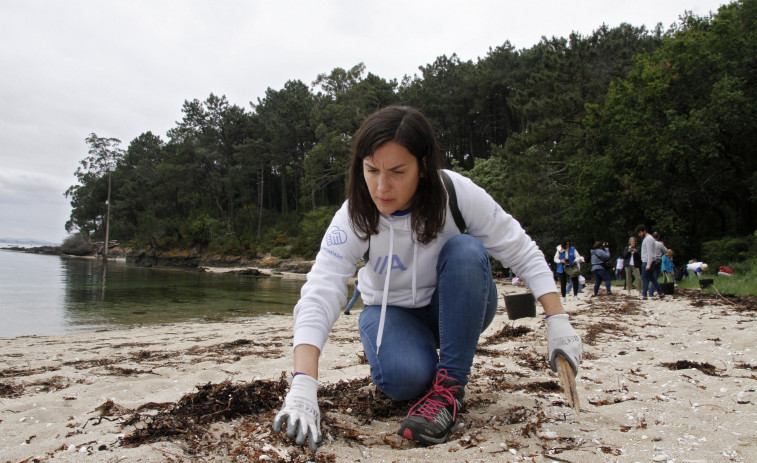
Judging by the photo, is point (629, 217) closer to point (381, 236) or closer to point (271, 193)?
point (381, 236)

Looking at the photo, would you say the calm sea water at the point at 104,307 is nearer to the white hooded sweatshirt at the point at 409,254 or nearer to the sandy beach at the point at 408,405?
the sandy beach at the point at 408,405

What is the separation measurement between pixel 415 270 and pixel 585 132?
22.4 m

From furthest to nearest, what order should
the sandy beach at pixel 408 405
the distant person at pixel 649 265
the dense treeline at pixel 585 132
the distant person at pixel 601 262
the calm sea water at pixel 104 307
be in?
1. the dense treeline at pixel 585 132
2. the distant person at pixel 601 262
3. the distant person at pixel 649 265
4. the calm sea water at pixel 104 307
5. the sandy beach at pixel 408 405

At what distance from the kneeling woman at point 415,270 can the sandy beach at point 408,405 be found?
209 millimetres

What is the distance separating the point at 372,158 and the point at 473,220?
23.6 inches

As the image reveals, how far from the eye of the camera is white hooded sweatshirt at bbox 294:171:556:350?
1.95 m

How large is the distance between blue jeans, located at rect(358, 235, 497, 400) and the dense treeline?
19.1 metres

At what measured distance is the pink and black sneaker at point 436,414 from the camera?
1.67 meters

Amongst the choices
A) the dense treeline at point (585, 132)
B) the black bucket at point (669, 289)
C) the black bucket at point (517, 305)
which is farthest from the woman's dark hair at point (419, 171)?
the dense treeline at point (585, 132)

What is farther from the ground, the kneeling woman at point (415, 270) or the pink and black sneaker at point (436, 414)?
the kneeling woman at point (415, 270)

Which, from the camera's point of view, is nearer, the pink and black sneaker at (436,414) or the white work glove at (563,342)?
the pink and black sneaker at (436,414)

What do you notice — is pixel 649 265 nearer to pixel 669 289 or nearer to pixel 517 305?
pixel 669 289

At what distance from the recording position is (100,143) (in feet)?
189

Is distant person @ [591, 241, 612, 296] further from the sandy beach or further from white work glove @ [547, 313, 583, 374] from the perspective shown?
white work glove @ [547, 313, 583, 374]
